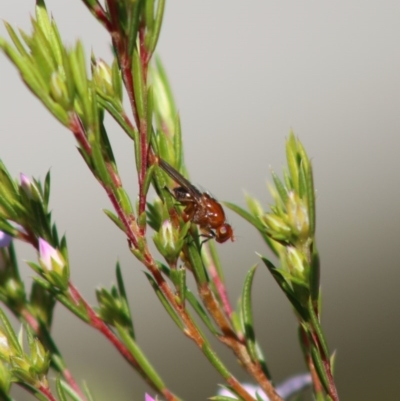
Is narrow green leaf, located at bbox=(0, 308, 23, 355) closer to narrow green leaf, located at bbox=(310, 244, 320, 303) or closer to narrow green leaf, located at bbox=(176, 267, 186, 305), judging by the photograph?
narrow green leaf, located at bbox=(176, 267, 186, 305)

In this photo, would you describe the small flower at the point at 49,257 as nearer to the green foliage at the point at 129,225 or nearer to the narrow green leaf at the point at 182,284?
the green foliage at the point at 129,225

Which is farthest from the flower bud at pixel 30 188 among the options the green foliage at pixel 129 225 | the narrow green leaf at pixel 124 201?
the narrow green leaf at pixel 124 201

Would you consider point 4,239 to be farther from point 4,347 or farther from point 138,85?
point 138,85

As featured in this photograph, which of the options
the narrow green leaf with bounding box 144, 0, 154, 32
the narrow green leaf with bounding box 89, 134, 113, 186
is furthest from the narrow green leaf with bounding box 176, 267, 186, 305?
the narrow green leaf with bounding box 144, 0, 154, 32

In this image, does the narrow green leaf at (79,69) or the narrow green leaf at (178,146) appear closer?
the narrow green leaf at (79,69)

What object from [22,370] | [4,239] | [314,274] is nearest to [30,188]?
[4,239]

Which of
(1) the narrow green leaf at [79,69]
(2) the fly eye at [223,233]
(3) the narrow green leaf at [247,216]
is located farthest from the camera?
(2) the fly eye at [223,233]

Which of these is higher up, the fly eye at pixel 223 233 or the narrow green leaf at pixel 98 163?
the narrow green leaf at pixel 98 163
